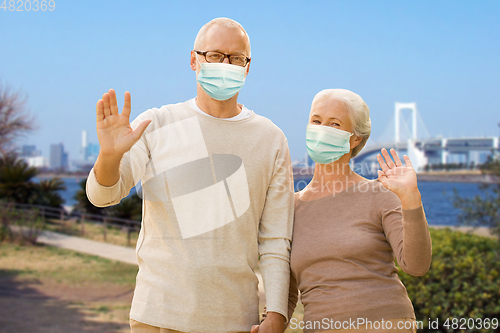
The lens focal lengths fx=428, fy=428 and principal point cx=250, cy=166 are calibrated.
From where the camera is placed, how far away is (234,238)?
1838 millimetres

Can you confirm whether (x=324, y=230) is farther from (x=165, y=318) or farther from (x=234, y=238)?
(x=165, y=318)

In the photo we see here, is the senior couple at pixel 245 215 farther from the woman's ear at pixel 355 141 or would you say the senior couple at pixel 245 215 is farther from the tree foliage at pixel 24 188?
the tree foliage at pixel 24 188

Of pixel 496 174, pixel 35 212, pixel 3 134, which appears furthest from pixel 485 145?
pixel 3 134

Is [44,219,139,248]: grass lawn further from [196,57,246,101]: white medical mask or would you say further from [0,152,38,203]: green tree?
[196,57,246,101]: white medical mask

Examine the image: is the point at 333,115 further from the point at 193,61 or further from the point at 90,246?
the point at 90,246

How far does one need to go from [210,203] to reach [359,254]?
0.67 m

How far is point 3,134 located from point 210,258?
2081 cm

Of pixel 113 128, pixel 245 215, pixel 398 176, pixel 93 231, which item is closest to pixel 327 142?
pixel 398 176

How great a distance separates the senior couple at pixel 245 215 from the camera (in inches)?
68.1

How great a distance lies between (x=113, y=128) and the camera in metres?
1.60

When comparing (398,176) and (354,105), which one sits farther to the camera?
(354,105)

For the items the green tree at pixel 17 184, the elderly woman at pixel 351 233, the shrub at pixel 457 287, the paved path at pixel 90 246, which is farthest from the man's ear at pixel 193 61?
the green tree at pixel 17 184

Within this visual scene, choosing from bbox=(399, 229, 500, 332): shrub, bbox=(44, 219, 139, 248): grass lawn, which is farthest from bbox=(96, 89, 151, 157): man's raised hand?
bbox=(44, 219, 139, 248): grass lawn

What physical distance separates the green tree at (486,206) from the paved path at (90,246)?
679cm
